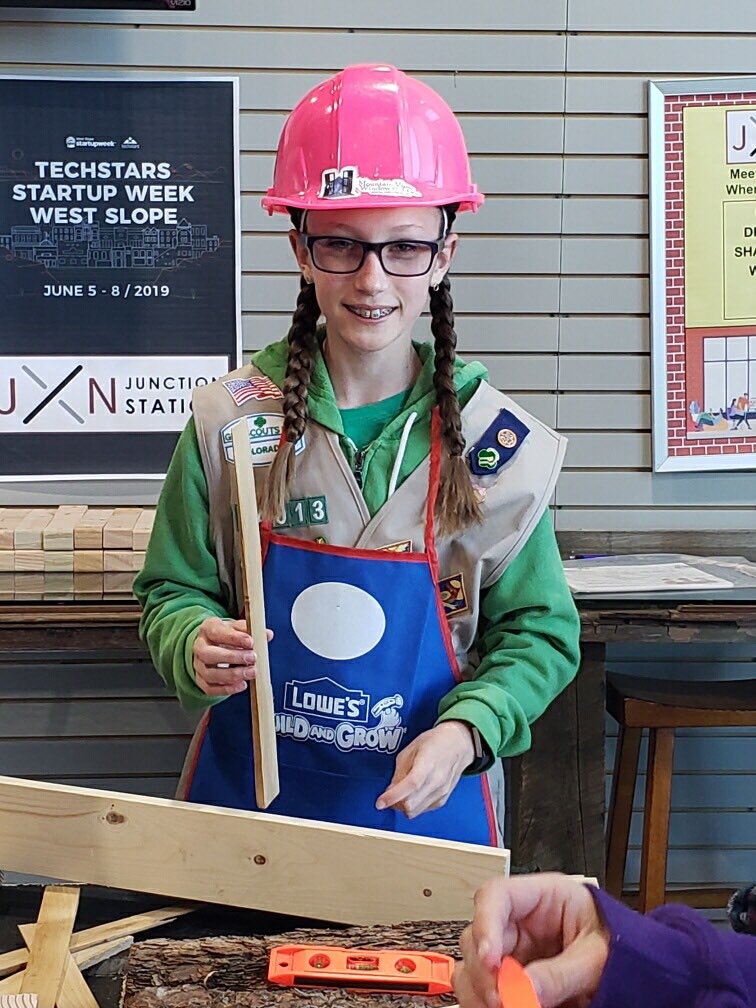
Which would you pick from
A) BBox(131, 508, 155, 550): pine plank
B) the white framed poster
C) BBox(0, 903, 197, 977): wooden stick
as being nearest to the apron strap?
BBox(0, 903, 197, 977): wooden stick

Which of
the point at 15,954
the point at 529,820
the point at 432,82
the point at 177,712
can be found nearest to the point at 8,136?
the point at 432,82

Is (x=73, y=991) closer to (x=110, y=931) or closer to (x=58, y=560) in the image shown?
(x=110, y=931)

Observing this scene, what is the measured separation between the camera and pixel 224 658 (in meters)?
1.27

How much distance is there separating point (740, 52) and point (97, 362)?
187 cm

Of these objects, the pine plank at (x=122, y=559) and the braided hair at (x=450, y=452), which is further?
the pine plank at (x=122, y=559)

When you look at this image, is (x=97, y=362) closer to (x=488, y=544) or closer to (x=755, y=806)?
(x=488, y=544)

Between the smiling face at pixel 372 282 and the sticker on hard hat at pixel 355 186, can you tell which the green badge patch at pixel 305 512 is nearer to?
the smiling face at pixel 372 282

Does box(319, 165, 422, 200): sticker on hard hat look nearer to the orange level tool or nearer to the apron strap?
the apron strap

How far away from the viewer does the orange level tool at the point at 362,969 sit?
100cm

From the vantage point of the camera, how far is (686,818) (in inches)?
124

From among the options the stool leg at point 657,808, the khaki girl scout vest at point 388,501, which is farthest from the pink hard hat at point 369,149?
the stool leg at point 657,808

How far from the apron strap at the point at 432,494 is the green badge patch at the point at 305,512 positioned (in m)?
0.14

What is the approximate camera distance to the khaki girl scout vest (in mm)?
1483

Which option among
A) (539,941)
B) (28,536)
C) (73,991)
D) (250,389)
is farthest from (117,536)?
(539,941)
